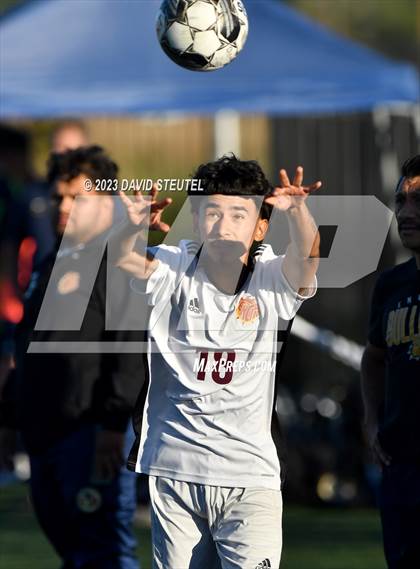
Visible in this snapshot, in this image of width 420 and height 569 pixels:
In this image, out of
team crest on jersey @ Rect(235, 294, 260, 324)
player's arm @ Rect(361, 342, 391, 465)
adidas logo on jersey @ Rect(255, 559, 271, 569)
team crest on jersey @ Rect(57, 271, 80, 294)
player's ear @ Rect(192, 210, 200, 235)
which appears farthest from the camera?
team crest on jersey @ Rect(57, 271, 80, 294)

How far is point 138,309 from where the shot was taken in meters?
5.70

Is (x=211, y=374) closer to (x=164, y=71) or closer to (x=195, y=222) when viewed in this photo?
(x=195, y=222)

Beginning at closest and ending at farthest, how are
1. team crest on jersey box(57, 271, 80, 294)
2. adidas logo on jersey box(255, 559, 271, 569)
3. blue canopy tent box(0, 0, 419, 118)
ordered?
adidas logo on jersey box(255, 559, 271, 569)
team crest on jersey box(57, 271, 80, 294)
blue canopy tent box(0, 0, 419, 118)

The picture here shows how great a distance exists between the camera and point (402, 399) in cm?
490

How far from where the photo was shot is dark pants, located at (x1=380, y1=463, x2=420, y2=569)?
483cm

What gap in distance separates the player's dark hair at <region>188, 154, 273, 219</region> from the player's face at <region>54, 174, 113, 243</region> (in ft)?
3.64

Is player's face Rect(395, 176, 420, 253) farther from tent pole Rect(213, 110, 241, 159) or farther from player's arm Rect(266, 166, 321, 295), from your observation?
tent pole Rect(213, 110, 241, 159)

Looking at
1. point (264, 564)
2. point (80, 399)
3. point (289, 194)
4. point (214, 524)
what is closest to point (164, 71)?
point (80, 399)

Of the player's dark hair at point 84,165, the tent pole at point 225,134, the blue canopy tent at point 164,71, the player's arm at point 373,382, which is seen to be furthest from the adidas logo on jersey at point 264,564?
the tent pole at point 225,134

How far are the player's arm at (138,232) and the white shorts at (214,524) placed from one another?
2.43ft

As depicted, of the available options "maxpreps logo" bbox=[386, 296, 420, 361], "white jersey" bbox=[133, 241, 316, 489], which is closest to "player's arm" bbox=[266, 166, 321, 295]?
"white jersey" bbox=[133, 241, 316, 489]

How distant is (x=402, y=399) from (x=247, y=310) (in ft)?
2.31

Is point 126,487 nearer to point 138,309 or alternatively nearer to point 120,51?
point 138,309

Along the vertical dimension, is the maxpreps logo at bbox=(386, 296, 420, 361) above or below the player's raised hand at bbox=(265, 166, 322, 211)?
below
